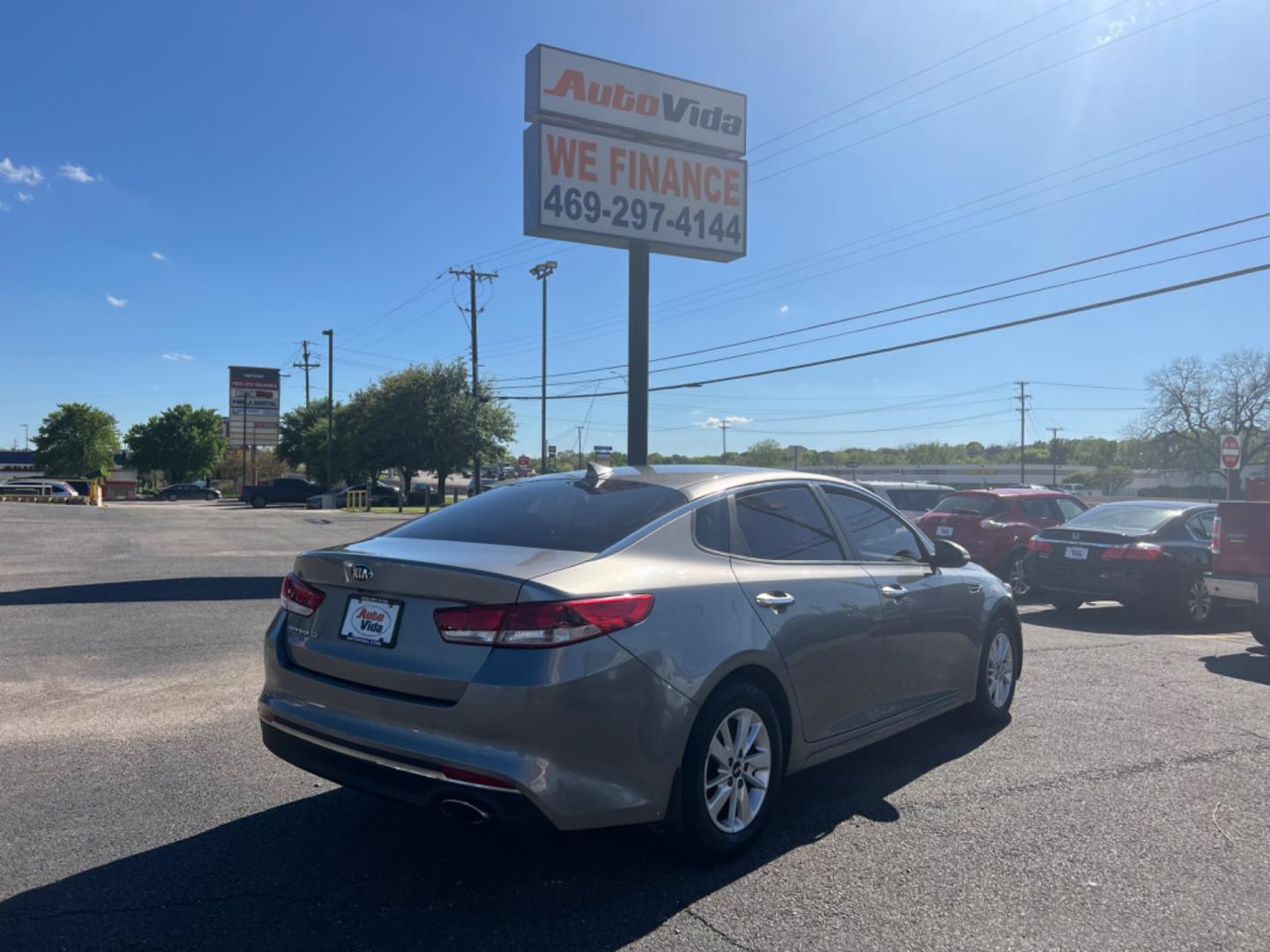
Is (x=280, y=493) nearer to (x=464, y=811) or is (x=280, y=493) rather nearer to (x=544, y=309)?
(x=544, y=309)

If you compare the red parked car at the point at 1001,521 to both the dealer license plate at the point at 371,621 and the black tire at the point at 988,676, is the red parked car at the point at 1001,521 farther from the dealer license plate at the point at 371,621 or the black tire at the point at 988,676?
the dealer license plate at the point at 371,621

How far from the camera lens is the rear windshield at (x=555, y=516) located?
3.80m

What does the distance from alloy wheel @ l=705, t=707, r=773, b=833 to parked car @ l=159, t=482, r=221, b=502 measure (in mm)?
69638

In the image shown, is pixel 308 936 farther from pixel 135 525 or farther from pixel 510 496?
pixel 135 525

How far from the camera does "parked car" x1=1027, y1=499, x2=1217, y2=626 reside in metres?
10.2

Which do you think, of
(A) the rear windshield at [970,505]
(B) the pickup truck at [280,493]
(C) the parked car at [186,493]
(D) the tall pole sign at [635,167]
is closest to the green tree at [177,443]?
(C) the parked car at [186,493]

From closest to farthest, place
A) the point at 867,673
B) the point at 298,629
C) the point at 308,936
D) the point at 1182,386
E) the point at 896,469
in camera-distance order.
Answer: the point at 308,936 → the point at 298,629 → the point at 867,673 → the point at 1182,386 → the point at 896,469

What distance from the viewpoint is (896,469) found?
96625 mm

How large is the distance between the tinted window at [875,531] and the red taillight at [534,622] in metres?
1.97

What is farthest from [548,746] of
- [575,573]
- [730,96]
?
[730,96]

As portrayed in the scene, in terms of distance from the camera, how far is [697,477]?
443 centimetres

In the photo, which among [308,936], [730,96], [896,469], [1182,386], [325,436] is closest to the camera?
[308,936]

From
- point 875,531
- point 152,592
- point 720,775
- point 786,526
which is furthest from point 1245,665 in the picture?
point 152,592

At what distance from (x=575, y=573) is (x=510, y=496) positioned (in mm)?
1222
